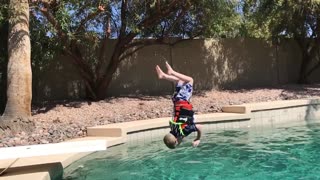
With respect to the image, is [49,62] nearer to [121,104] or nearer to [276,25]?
[121,104]

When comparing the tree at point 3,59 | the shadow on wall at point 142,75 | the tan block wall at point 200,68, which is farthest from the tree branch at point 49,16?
the shadow on wall at point 142,75

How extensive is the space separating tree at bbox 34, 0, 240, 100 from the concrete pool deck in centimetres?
304

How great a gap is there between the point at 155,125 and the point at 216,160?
119 inches

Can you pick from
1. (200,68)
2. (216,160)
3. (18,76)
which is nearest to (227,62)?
(200,68)

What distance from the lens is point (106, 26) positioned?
15.1m

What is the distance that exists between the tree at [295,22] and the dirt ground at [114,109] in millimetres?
2689

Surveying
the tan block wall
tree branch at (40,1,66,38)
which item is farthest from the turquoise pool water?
the tan block wall

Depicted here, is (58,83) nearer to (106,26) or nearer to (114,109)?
(106,26)

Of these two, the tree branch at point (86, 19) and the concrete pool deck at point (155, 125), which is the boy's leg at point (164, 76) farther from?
the tree branch at point (86, 19)

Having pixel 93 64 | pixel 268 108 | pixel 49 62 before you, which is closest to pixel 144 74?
pixel 93 64

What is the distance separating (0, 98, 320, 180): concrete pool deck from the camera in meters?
7.28

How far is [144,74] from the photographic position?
691 inches

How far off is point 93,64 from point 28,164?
8791 mm

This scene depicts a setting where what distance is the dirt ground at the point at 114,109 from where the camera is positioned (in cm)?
1095
